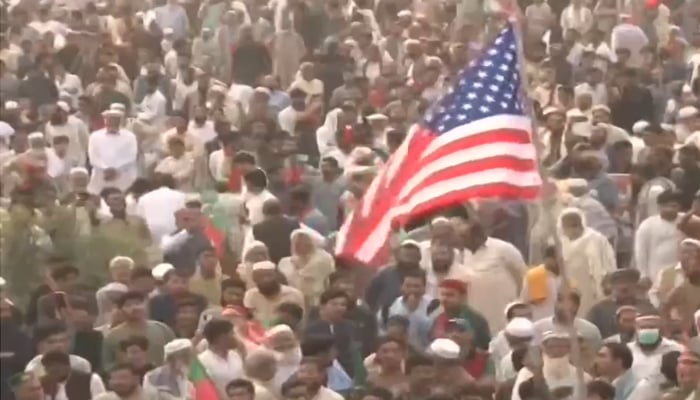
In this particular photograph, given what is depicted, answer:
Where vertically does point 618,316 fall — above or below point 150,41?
above

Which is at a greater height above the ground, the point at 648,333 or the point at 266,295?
the point at 648,333

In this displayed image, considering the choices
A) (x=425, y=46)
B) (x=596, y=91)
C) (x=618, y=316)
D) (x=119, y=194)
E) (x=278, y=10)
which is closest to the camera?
(x=618, y=316)

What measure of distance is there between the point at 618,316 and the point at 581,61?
881 cm

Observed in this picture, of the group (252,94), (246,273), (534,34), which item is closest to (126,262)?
(246,273)

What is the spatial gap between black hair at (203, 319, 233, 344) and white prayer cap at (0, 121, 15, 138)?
6.51m

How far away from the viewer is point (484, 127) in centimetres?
1059

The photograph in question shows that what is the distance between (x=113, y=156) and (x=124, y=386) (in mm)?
6991


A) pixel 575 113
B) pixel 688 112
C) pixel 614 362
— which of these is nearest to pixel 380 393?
pixel 614 362

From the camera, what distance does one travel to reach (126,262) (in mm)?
14227

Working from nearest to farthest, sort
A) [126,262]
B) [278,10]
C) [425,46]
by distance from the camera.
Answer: [126,262] → [425,46] → [278,10]

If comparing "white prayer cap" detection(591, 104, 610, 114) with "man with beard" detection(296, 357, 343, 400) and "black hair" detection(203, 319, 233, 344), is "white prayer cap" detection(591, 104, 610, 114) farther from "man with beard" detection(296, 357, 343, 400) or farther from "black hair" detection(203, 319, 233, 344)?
"man with beard" detection(296, 357, 343, 400)

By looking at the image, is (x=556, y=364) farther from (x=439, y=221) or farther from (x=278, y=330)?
(x=439, y=221)

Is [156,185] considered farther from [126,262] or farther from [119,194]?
[126,262]

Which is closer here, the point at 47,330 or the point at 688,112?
the point at 47,330
